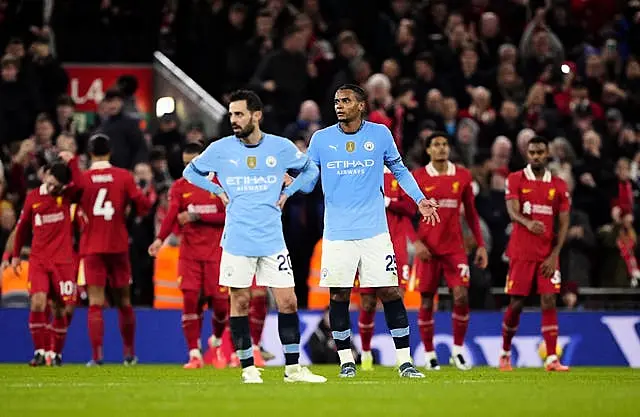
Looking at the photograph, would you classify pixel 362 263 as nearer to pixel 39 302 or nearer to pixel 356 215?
pixel 356 215

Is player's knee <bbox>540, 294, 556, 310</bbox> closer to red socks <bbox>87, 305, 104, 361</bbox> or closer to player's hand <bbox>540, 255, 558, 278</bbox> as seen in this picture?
player's hand <bbox>540, 255, 558, 278</bbox>

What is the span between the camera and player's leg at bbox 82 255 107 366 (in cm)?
1928

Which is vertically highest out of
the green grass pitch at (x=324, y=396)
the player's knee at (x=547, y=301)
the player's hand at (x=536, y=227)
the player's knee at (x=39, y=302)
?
the player's hand at (x=536, y=227)

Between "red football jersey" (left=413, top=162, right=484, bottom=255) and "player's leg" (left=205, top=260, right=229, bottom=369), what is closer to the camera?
"red football jersey" (left=413, top=162, right=484, bottom=255)

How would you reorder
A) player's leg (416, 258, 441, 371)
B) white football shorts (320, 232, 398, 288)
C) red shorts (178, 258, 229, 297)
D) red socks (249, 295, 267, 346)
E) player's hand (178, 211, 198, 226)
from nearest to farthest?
white football shorts (320, 232, 398, 288), player's leg (416, 258, 441, 371), player's hand (178, 211, 198, 226), red shorts (178, 258, 229, 297), red socks (249, 295, 267, 346)

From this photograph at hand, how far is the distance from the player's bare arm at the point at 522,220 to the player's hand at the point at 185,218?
3816 mm

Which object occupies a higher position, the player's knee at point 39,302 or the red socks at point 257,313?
the player's knee at point 39,302

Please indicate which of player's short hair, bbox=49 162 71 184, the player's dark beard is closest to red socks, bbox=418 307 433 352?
player's short hair, bbox=49 162 71 184

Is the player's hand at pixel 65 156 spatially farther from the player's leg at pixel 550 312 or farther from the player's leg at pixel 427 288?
the player's leg at pixel 550 312

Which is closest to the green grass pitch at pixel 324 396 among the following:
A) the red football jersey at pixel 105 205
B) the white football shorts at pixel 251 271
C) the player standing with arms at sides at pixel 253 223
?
the player standing with arms at sides at pixel 253 223

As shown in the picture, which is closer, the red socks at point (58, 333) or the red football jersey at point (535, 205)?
the red football jersey at point (535, 205)

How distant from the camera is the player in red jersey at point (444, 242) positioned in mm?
18250

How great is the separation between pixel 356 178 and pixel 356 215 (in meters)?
0.36

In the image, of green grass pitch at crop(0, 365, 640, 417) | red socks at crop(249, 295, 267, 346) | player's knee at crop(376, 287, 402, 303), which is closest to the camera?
green grass pitch at crop(0, 365, 640, 417)
